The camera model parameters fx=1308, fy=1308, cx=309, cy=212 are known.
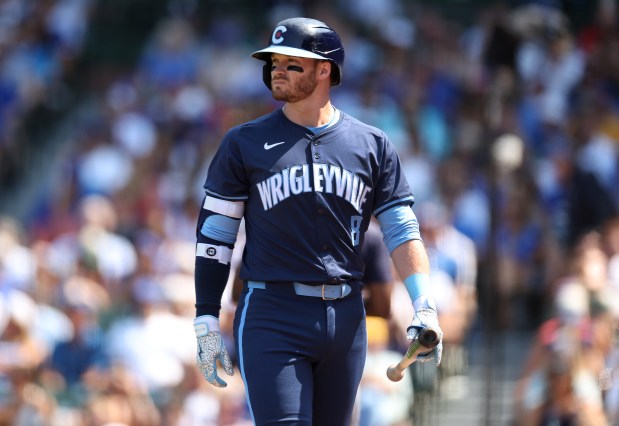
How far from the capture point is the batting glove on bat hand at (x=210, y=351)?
196 inches

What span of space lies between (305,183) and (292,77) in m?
0.42

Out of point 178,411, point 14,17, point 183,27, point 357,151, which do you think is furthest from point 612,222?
point 14,17

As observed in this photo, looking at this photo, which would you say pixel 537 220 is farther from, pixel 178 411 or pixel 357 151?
pixel 357 151

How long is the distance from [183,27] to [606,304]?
29.2ft

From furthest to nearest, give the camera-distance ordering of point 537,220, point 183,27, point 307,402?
1. point 183,27
2. point 537,220
3. point 307,402

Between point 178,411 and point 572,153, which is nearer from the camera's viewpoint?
point 178,411

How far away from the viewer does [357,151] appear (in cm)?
512

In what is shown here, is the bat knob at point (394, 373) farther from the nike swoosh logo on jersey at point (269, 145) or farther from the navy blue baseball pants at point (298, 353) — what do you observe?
the nike swoosh logo on jersey at point (269, 145)

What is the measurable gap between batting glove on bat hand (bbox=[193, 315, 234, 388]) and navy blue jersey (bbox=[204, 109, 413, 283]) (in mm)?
242

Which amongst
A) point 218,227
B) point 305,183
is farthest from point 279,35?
point 218,227

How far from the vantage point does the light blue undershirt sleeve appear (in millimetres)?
5121

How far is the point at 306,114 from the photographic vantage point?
5.16 m

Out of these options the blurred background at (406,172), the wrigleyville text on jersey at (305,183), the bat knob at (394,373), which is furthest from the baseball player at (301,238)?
the blurred background at (406,172)

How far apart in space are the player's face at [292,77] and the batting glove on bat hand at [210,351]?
924mm
